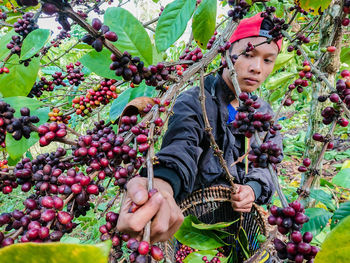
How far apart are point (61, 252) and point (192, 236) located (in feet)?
3.45

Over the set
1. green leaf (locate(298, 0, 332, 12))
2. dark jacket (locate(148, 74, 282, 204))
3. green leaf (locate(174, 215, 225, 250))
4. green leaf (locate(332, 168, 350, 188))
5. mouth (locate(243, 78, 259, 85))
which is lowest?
green leaf (locate(174, 215, 225, 250))

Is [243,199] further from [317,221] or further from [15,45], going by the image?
[15,45]

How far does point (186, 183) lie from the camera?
912 mm

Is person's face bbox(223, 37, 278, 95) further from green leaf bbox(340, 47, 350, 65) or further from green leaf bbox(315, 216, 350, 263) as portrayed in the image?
green leaf bbox(315, 216, 350, 263)

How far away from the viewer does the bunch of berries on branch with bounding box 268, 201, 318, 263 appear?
331mm

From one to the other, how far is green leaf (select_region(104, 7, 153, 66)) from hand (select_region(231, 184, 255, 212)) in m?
1.04

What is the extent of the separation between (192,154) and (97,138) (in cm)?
65

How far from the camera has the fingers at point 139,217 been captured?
0.32 m

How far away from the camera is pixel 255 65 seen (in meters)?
1.16

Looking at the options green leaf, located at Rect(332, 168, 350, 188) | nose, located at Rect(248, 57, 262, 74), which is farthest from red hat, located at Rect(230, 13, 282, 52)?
green leaf, located at Rect(332, 168, 350, 188)

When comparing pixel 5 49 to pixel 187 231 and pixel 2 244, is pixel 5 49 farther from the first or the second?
pixel 187 231

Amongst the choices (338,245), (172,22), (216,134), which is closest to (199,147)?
(216,134)

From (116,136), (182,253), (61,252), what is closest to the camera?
(61,252)

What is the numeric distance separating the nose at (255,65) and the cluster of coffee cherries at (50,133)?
105cm
